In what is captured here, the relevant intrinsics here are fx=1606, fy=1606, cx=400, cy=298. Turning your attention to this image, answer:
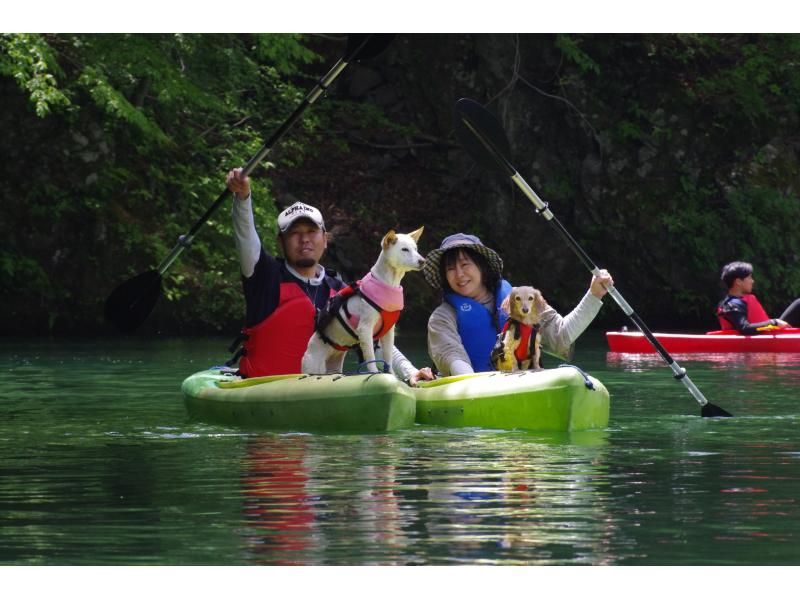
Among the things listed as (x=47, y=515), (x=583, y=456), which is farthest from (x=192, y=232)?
(x=47, y=515)


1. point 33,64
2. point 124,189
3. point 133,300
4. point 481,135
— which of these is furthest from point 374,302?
point 124,189

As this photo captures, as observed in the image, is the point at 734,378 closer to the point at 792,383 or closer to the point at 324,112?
the point at 792,383

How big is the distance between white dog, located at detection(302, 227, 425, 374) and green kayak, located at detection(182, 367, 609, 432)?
0.23 m

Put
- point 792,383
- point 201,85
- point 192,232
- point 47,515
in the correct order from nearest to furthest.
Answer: point 47,515, point 192,232, point 792,383, point 201,85

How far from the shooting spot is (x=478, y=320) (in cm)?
914

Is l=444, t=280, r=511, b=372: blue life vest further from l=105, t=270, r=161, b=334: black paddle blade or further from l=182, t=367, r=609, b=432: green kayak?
l=105, t=270, r=161, b=334: black paddle blade

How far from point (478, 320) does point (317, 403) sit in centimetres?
107

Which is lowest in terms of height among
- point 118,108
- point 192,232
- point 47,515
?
point 47,515

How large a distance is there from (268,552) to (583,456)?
9.45 ft

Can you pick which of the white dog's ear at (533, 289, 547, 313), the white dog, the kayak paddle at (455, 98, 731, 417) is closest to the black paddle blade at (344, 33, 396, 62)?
the kayak paddle at (455, 98, 731, 417)

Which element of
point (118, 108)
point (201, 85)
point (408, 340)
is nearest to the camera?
point (118, 108)

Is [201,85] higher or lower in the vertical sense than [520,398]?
higher

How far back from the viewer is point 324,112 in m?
25.8

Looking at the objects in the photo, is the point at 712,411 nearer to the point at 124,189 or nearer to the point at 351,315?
the point at 351,315
